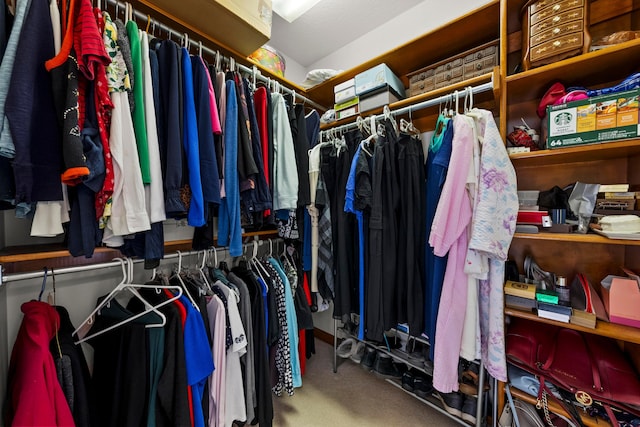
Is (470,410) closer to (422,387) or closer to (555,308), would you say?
(422,387)

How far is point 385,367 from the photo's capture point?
5.46ft

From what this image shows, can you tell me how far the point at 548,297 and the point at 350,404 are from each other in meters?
1.29

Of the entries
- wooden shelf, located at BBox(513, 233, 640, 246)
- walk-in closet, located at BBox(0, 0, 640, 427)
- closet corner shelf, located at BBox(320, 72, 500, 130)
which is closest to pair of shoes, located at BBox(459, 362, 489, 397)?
walk-in closet, located at BBox(0, 0, 640, 427)

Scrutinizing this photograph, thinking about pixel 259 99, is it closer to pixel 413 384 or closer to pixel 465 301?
pixel 465 301

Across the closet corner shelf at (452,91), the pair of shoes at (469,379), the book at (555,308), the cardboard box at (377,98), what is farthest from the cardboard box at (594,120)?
the pair of shoes at (469,379)

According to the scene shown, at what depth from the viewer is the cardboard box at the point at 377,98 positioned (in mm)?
1497

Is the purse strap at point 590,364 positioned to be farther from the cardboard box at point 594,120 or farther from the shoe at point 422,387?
the cardboard box at point 594,120

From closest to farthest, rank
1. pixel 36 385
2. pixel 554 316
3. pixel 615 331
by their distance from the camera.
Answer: pixel 36 385
pixel 615 331
pixel 554 316

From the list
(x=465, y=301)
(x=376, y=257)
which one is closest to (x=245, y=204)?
(x=376, y=257)

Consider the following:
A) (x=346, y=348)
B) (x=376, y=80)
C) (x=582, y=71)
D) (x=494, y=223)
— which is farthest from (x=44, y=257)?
(x=582, y=71)

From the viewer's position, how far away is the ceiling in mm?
1753

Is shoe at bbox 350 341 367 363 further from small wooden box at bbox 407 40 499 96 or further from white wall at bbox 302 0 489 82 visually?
white wall at bbox 302 0 489 82

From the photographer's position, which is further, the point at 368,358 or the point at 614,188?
the point at 368,358

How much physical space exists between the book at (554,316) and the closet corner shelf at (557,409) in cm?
37
